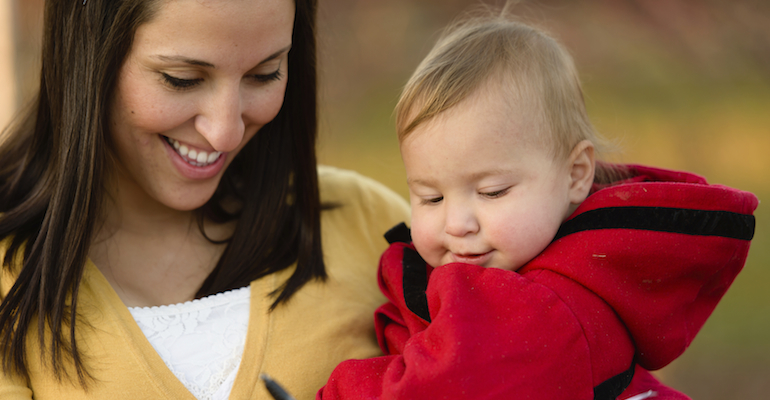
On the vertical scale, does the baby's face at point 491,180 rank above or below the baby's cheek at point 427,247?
above

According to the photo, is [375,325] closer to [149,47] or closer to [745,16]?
[149,47]

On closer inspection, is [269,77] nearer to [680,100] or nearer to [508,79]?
[508,79]

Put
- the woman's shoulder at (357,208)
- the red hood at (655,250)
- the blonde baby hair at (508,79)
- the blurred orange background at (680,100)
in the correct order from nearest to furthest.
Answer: the red hood at (655,250)
the blonde baby hair at (508,79)
the woman's shoulder at (357,208)
the blurred orange background at (680,100)

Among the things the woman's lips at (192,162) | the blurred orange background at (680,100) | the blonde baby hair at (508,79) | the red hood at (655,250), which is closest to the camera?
the red hood at (655,250)

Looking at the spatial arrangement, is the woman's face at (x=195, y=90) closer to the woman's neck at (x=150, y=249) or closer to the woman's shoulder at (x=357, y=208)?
the woman's neck at (x=150, y=249)

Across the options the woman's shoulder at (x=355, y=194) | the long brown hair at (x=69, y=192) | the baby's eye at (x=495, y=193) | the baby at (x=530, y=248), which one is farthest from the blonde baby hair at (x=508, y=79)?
the woman's shoulder at (x=355, y=194)

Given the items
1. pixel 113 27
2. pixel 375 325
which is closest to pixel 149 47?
pixel 113 27

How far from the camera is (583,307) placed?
3.95 feet

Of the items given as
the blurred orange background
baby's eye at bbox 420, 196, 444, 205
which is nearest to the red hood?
baby's eye at bbox 420, 196, 444, 205

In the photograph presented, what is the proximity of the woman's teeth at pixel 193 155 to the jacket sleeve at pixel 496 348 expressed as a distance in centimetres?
69

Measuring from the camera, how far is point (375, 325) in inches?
62.0

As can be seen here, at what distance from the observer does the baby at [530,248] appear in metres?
1.14

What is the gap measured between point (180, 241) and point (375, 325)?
594 millimetres

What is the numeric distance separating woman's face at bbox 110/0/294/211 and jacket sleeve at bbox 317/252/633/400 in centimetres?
66
